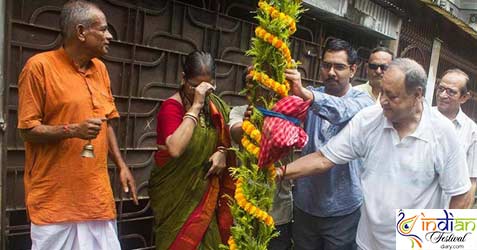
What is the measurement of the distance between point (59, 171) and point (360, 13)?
15.0ft

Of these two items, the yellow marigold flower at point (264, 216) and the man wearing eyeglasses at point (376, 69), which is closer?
the yellow marigold flower at point (264, 216)

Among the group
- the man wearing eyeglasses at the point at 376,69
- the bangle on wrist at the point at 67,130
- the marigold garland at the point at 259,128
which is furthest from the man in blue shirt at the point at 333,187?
the bangle on wrist at the point at 67,130

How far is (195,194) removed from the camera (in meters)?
2.94

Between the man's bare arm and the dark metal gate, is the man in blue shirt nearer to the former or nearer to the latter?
the dark metal gate

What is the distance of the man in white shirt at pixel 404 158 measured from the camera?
8.50 feet

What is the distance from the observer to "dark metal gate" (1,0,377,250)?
2873 mm

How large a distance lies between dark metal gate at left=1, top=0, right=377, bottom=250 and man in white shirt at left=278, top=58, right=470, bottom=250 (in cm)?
139

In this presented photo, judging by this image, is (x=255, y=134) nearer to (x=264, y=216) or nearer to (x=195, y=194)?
(x=264, y=216)

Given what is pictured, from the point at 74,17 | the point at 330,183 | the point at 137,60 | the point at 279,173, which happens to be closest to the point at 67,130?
the point at 74,17

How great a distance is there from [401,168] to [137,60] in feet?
6.73

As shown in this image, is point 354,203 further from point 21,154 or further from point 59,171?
point 21,154

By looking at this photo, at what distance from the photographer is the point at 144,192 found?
376cm

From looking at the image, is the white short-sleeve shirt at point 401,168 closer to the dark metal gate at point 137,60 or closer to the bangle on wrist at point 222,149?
the bangle on wrist at point 222,149

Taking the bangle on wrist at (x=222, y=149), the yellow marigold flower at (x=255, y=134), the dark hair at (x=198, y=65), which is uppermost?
the dark hair at (x=198, y=65)
